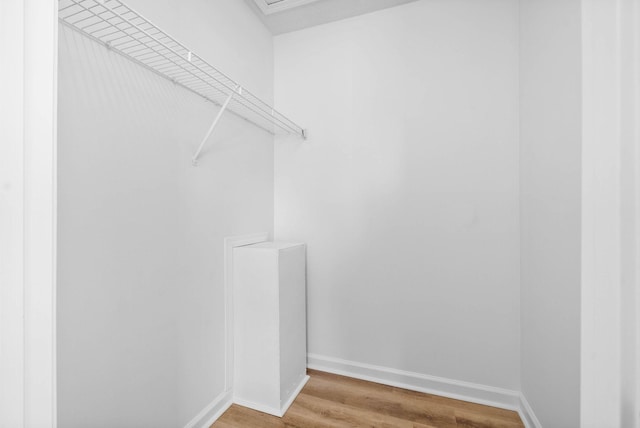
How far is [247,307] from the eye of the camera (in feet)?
4.58

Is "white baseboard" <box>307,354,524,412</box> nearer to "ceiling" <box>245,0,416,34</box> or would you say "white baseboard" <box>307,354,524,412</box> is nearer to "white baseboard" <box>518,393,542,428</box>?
"white baseboard" <box>518,393,542,428</box>

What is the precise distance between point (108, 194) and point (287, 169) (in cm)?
112

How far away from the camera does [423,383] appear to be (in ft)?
4.99

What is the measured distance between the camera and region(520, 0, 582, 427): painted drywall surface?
0.90 m

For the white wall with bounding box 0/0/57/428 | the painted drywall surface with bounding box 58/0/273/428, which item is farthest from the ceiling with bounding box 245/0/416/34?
the white wall with bounding box 0/0/57/428

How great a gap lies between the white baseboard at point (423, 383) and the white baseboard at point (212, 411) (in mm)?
574

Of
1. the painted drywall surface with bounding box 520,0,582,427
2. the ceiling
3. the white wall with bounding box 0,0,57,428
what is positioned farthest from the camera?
the ceiling

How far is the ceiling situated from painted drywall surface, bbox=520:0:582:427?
829mm

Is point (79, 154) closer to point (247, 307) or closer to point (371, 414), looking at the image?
point (247, 307)

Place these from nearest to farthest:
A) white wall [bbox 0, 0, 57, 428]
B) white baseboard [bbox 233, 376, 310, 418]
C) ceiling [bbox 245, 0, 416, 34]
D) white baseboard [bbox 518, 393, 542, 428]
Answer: white wall [bbox 0, 0, 57, 428], white baseboard [bbox 518, 393, 542, 428], white baseboard [bbox 233, 376, 310, 418], ceiling [bbox 245, 0, 416, 34]

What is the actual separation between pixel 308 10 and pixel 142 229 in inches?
63.0

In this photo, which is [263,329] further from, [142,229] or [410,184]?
[410,184]

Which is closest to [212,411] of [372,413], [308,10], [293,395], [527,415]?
[293,395]

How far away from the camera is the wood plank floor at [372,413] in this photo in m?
1.26
